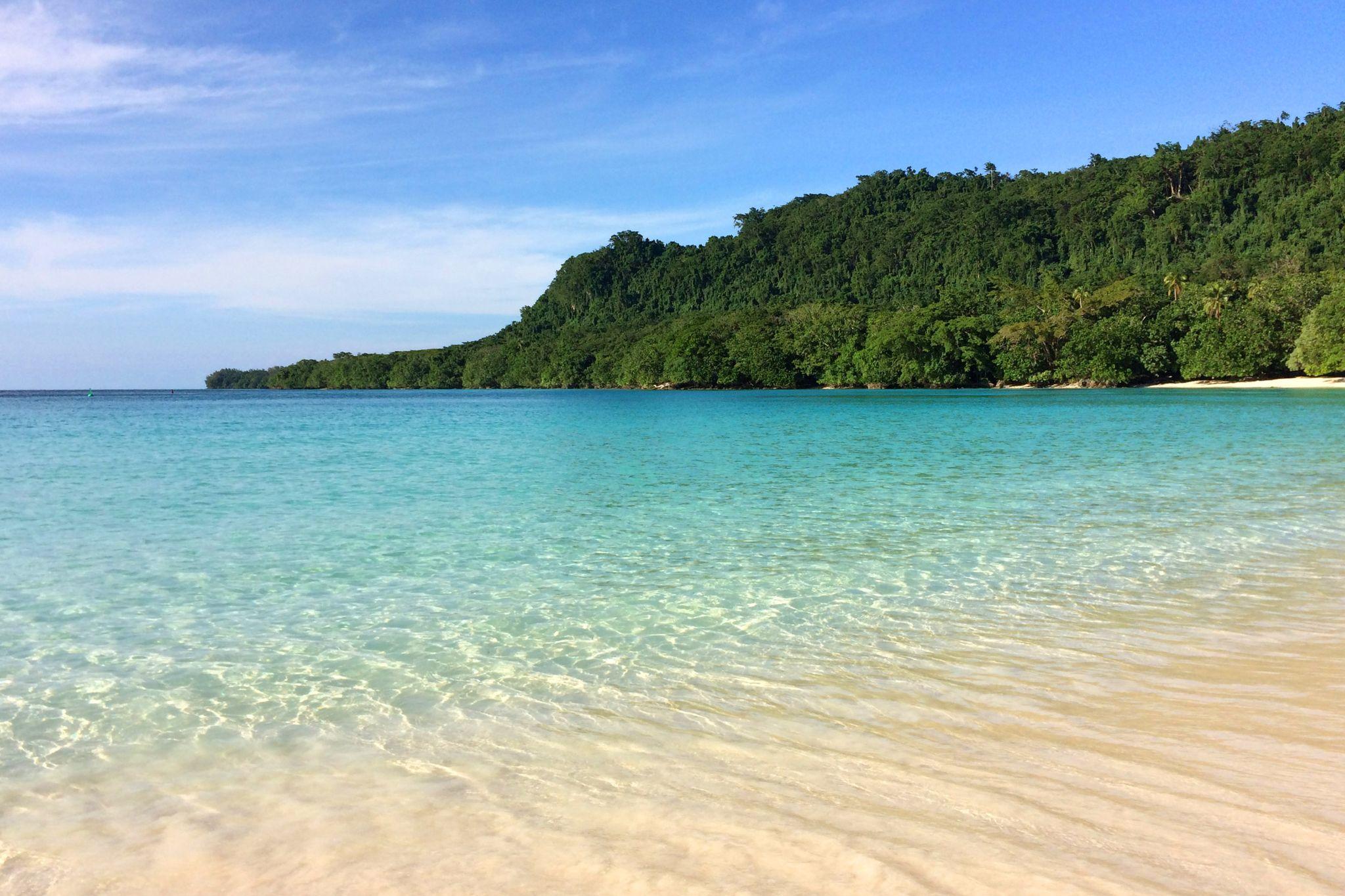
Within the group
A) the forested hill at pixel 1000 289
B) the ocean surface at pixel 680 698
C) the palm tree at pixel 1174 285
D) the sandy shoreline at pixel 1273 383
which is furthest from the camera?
the palm tree at pixel 1174 285

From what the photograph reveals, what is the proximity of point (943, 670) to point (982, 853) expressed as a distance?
2352 mm

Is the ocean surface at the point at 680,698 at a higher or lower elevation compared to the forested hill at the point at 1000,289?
lower

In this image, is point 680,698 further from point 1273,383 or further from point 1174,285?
point 1174,285

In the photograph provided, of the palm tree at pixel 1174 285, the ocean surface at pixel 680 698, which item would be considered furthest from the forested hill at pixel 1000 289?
the ocean surface at pixel 680 698

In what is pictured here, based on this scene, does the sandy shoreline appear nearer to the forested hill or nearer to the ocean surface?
the forested hill

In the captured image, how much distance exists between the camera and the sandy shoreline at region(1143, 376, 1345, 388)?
2653 inches

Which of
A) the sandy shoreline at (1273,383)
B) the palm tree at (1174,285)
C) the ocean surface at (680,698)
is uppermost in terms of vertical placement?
the palm tree at (1174,285)

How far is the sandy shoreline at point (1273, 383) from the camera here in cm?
6738

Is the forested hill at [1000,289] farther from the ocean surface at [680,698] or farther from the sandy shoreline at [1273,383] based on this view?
the ocean surface at [680,698]

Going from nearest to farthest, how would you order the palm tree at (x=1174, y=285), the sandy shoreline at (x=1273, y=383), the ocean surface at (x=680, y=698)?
the ocean surface at (x=680, y=698) < the sandy shoreline at (x=1273, y=383) < the palm tree at (x=1174, y=285)

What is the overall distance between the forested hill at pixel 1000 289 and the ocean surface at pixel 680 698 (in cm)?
7202

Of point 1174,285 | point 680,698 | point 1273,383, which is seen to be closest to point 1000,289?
point 1174,285

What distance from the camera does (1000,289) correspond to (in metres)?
108

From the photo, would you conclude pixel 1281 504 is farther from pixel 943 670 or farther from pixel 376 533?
pixel 376 533
